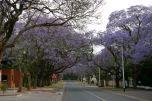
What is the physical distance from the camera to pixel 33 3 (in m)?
20.4

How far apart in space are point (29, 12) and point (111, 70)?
64094mm

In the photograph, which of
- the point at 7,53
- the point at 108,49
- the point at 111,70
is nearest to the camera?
the point at 7,53

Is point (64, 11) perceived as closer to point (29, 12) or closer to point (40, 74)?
point (29, 12)

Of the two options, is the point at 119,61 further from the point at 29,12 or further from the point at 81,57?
the point at 29,12

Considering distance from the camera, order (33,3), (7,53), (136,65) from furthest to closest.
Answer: (136,65), (7,53), (33,3)

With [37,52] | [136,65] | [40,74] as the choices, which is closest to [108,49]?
[136,65]

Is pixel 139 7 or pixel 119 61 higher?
pixel 139 7

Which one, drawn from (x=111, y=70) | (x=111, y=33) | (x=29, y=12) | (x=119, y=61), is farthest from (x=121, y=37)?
(x=29, y=12)

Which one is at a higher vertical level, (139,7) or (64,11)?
(139,7)

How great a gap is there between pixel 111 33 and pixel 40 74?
13.7 m

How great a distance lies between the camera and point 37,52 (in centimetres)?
6044

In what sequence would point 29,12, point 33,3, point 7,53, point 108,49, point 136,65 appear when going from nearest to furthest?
point 33,3 → point 29,12 → point 7,53 → point 136,65 → point 108,49

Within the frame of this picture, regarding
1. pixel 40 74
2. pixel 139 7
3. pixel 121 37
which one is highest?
pixel 139 7

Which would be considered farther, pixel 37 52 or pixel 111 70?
pixel 111 70
